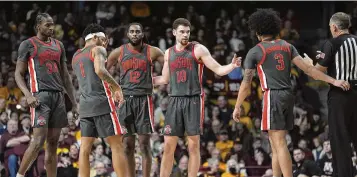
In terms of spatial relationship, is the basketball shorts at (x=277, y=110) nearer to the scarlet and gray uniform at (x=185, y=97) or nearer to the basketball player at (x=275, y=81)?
the basketball player at (x=275, y=81)

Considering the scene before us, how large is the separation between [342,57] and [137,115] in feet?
10.4

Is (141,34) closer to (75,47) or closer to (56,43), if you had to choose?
(56,43)

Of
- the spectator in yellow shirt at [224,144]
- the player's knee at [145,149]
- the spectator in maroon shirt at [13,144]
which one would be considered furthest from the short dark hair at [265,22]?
the spectator in yellow shirt at [224,144]

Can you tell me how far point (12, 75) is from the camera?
59.7ft

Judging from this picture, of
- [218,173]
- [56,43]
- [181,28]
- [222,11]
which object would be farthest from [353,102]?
[222,11]

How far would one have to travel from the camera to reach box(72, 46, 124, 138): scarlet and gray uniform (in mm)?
10602

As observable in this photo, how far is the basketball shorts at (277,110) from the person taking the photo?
10586 mm

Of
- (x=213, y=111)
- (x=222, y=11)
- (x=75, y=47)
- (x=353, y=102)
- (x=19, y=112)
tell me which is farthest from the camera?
(x=222, y=11)

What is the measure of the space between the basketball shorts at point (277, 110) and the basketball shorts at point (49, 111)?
9.59 ft

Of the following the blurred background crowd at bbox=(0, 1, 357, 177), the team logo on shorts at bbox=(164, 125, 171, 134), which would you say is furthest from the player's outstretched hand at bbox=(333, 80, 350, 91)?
the blurred background crowd at bbox=(0, 1, 357, 177)

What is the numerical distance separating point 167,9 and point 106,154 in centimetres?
725

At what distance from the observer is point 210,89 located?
62.2ft

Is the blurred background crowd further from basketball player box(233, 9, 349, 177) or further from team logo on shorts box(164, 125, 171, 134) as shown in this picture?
basketball player box(233, 9, 349, 177)

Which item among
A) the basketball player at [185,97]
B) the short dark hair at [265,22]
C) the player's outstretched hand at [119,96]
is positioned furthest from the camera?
the basketball player at [185,97]
